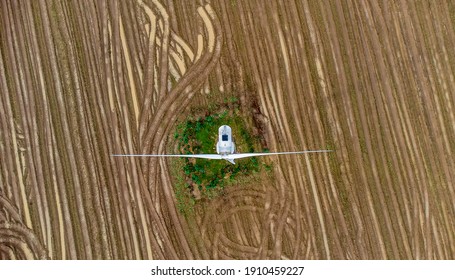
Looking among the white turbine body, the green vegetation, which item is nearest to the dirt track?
the green vegetation

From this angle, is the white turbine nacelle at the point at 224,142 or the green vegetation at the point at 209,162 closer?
the white turbine nacelle at the point at 224,142

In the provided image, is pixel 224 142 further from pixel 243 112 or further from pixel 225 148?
pixel 243 112

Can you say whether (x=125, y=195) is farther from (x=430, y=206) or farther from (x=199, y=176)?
(x=430, y=206)

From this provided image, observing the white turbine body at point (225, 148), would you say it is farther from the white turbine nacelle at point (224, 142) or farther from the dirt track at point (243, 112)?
the dirt track at point (243, 112)

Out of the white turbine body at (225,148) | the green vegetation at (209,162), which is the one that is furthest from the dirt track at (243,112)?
the white turbine body at (225,148)

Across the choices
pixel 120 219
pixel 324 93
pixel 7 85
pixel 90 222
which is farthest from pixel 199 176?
pixel 7 85
